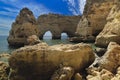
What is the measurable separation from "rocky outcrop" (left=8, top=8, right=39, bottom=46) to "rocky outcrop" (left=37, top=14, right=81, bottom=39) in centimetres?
4480

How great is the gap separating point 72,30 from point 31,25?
165ft

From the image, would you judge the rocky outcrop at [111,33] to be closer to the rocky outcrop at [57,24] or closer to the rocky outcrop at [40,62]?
the rocky outcrop at [40,62]

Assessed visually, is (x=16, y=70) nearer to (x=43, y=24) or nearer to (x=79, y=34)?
(x=79, y=34)

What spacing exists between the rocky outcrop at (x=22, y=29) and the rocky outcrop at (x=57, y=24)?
4480 cm

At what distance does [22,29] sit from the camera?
54.7 m

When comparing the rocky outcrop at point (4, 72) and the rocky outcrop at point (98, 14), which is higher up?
the rocky outcrop at point (98, 14)

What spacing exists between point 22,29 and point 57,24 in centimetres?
4907

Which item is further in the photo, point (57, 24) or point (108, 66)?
point (57, 24)

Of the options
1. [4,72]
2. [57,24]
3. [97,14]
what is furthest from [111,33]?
[57,24]

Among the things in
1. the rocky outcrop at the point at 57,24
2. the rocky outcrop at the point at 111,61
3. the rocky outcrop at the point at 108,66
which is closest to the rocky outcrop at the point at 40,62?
the rocky outcrop at the point at 108,66

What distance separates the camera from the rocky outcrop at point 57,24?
335 feet

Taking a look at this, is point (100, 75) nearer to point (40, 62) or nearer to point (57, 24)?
point (40, 62)

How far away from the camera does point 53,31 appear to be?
104 meters

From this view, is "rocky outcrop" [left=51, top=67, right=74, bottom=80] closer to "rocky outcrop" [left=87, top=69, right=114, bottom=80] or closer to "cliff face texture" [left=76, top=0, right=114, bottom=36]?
"rocky outcrop" [left=87, top=69, right=114, bottom=80]
